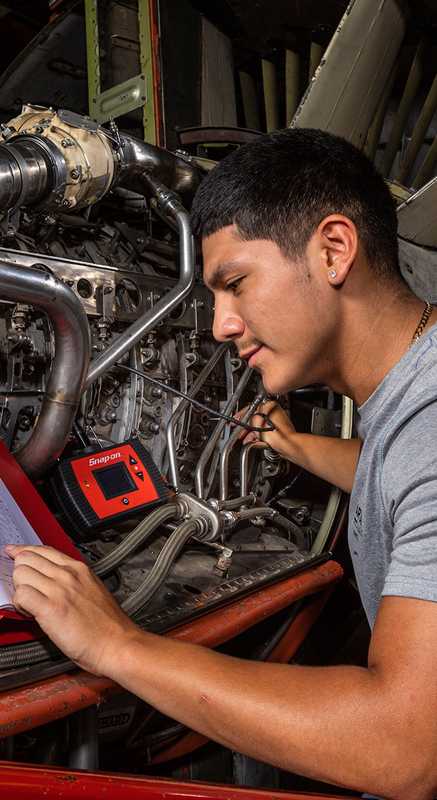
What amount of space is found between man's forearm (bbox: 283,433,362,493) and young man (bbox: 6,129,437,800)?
45cm

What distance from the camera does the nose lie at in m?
1.21

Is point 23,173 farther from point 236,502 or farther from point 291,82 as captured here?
point 291,82

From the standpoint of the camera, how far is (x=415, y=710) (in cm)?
82

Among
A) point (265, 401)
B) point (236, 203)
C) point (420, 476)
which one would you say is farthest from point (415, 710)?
point (265, 401)

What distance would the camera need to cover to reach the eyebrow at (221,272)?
1.16m

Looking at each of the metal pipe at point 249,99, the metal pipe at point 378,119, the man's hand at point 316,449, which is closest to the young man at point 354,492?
the man's hand at point 316,449

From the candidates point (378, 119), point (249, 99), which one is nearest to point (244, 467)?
point (378, 119)

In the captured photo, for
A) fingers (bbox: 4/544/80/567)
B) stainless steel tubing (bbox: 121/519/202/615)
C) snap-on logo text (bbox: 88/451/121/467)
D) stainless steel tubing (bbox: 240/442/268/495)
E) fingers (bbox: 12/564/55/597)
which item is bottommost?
stainless steel tubing (bbox: 121/519/202/615)

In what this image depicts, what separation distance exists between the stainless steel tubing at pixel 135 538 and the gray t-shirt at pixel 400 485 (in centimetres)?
49

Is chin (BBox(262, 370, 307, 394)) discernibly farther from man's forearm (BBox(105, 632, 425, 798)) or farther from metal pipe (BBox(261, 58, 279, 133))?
metal pipe (BBox(261, 58, 279, 133))

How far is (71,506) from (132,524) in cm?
23

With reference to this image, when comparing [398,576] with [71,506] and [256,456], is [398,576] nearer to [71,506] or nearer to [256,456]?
[71,506]

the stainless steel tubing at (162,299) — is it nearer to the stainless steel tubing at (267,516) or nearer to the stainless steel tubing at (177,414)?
the stainless steel tubing at (177,414)

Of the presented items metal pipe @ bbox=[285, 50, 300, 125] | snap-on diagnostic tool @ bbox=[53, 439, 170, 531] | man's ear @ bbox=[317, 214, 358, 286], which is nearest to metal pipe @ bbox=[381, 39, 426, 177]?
metal pipe @ bbox=[285, 50, 300, 125]
